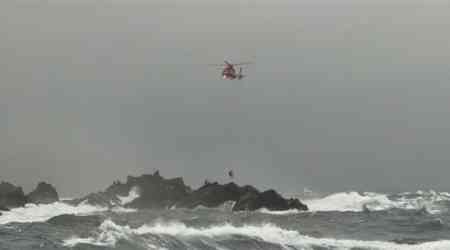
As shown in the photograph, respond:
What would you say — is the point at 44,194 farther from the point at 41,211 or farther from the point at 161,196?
the point at 41,211

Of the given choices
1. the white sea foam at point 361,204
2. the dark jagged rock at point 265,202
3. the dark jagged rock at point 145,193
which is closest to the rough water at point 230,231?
the dark jagged rock at point 265,202

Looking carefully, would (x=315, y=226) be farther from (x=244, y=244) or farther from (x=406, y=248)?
(x=244, y=244)

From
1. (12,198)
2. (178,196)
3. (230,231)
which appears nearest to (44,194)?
(12,198)

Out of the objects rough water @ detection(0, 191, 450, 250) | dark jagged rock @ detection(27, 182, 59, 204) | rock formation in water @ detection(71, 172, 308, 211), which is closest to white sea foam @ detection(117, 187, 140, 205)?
rock formation in water @ detection(71, 172, 308, 211)

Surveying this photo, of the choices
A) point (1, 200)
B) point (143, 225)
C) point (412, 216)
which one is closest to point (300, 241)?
point (143, 225)

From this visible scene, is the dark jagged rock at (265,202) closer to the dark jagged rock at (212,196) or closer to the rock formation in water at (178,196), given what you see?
the rock formation in water at (178,196)
